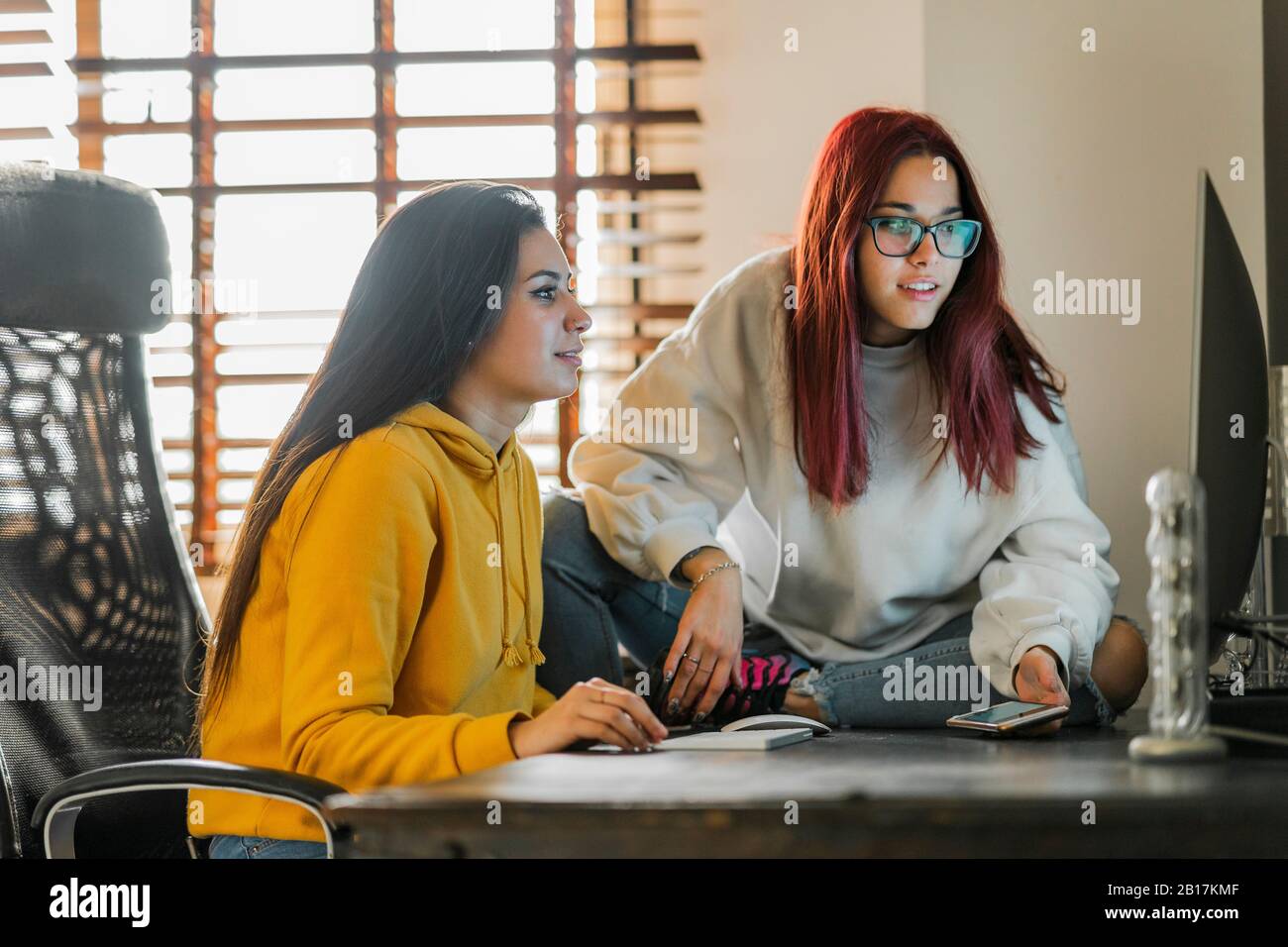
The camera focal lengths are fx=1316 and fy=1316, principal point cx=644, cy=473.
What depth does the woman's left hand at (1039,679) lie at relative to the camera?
1.48 m

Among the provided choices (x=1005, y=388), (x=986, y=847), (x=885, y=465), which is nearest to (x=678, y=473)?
(x=885, y=465)

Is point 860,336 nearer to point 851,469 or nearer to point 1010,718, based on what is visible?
point 851,469

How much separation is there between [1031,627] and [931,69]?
115 centimetres

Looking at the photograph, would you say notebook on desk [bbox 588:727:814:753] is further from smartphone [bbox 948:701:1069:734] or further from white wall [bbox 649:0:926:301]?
white wall [bbox 649:0:926:301]

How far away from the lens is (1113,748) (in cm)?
112

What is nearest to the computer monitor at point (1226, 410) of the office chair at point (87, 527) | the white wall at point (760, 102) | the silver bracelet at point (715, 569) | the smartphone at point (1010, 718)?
the smartphone at point (1010, 718)

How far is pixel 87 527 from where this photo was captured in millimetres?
1507

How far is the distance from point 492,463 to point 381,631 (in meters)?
0.31

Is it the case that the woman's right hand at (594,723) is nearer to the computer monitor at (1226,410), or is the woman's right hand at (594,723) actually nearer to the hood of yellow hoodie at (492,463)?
the hood of yellow hoodie at (492,463)

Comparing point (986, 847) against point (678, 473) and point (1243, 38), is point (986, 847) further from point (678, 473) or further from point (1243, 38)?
point (1243, 38)

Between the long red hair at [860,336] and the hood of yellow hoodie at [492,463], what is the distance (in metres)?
0.48

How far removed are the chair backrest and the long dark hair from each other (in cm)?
11

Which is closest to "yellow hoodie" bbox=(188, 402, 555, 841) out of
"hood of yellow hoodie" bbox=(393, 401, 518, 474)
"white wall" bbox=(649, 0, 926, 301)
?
"hood of yellow hoodie" bbox=(393, 401, 518, 474)

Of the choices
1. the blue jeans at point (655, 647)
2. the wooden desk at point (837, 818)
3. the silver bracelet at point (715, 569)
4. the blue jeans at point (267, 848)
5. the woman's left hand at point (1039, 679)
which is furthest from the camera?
the silver bracelet at point (715, 569)
